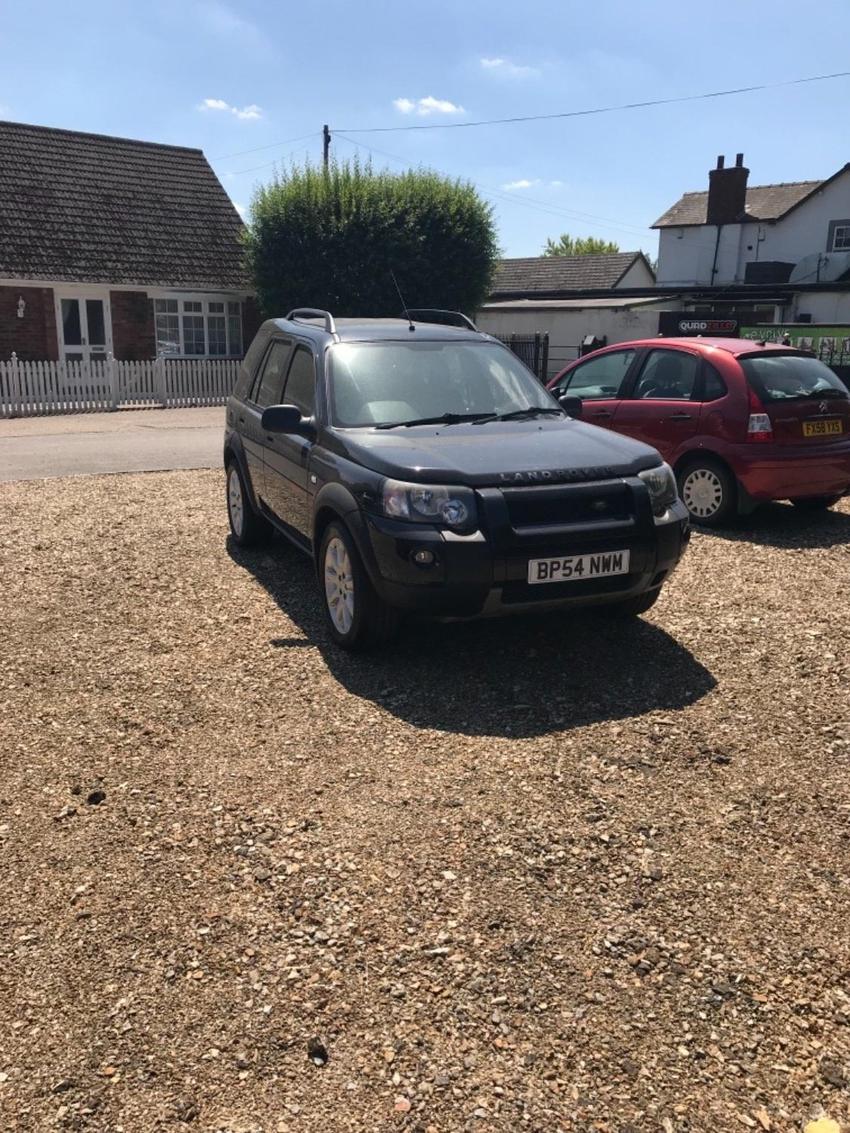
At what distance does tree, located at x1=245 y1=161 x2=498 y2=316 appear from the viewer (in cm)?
2541

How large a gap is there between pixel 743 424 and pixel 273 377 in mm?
4000

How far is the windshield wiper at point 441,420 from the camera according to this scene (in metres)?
5.57

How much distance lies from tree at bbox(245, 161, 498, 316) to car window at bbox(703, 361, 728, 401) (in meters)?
17.9

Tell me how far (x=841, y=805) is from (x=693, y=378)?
18.8 ft

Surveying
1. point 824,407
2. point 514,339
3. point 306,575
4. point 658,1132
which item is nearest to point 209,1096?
point 658,1132

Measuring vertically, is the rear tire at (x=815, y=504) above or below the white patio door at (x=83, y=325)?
below

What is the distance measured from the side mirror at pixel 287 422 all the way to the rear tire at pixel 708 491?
3.89 m

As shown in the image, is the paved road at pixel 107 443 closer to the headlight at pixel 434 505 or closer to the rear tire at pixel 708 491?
the rear tire at pixel 708 491

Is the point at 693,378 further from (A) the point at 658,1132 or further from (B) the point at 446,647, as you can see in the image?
(A) the point at 658,1132

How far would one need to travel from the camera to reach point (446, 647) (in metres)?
5.30

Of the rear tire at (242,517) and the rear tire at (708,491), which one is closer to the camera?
the rear tire at (242,517)

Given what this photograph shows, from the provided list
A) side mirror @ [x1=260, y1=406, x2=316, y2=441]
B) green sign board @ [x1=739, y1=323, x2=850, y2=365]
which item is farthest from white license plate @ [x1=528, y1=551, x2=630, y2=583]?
green sign board @ [x1=739, y1=323, x2=850, y2=365]

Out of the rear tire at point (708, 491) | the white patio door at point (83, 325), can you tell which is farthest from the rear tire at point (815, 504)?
the white patio door at point (83, 325)

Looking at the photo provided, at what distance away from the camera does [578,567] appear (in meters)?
4.70
